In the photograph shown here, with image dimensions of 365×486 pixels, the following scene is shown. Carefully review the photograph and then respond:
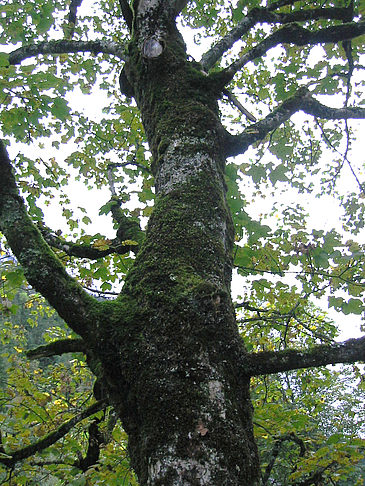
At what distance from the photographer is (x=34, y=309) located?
626 centimetres

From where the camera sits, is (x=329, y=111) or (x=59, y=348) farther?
(x=329, y=111)

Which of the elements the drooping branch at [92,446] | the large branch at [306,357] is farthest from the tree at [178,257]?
the drooping branch at [92,446]

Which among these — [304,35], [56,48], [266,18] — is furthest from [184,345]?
[56,48]

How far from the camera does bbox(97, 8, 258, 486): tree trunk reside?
45.7 inches

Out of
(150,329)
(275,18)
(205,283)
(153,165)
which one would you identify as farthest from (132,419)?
(275,18)

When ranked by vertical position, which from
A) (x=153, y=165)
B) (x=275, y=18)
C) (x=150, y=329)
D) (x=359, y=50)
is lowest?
(x=150, y=329)

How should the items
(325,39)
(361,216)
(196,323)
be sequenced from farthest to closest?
(361,216)
(325,39)
(196,323)

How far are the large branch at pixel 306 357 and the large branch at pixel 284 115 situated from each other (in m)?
1.66

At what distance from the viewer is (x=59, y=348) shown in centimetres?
181

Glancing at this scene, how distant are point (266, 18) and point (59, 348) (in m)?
3.76

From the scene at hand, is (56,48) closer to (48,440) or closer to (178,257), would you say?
(178,257)

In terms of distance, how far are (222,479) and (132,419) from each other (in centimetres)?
46

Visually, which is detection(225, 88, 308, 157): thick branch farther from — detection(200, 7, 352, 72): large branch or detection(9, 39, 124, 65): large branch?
detection(9, 39, 124, 65): large branch

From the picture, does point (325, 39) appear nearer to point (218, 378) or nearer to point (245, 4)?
point (245, 4)
